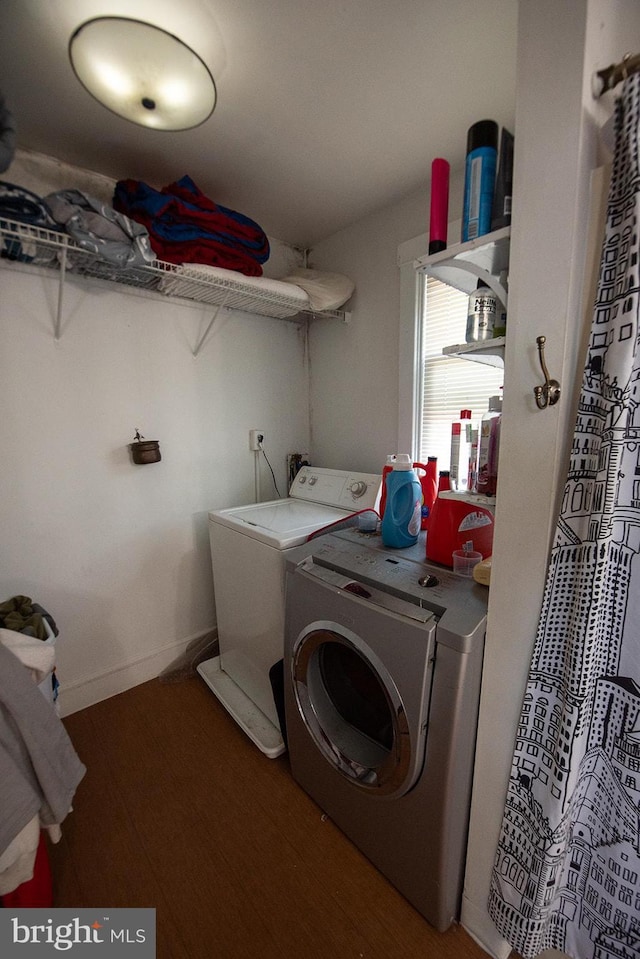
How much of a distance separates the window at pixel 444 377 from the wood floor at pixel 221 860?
1.54m

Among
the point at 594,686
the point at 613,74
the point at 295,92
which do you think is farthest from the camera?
the point at 295,92

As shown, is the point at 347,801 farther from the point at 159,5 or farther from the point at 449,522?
the point at 159,5

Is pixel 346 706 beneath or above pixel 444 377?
beneath

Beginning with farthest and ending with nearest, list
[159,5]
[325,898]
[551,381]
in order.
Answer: [325,898] < [159,5] < [551,381]

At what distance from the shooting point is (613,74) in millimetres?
674

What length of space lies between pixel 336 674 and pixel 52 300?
1877mm

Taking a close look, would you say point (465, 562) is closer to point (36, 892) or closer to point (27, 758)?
point (27, 758)

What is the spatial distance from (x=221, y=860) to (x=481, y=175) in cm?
207

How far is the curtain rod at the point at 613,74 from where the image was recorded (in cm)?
65

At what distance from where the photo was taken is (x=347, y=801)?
1.19 metres

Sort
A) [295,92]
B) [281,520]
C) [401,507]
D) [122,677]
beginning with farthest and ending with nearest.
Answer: [122,677] < [281,520] < [401,507] < [295,92]

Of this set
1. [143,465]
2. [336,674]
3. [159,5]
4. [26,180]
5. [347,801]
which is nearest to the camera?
[159,5]

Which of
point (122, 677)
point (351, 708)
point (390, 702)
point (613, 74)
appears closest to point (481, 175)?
point (613, 74)

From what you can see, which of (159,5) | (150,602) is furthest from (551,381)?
(150,602)
